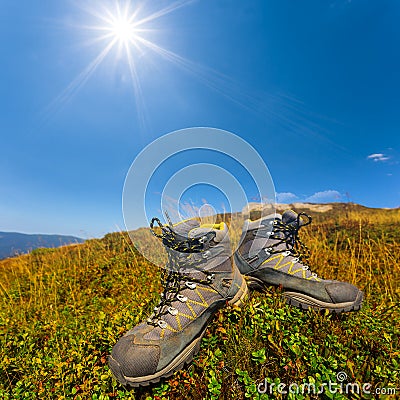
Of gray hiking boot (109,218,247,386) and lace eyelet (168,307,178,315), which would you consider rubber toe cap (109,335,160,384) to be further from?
lace eyelet (168,307,178,315)

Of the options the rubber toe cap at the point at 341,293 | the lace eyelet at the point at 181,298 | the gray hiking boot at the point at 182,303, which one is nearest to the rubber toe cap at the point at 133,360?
the gray hiking boot at the point at 182,303

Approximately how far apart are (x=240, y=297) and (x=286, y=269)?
0.63 meters

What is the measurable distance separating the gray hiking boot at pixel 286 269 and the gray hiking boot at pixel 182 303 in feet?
0.95

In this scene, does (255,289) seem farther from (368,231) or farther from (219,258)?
(368,231)

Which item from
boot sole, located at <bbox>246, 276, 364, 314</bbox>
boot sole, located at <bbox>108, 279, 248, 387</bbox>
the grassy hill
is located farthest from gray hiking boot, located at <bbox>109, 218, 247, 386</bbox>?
boot sole, located at <bbox>246, 276, 364, 314</bbox>

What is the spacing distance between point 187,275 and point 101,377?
1.10 metres

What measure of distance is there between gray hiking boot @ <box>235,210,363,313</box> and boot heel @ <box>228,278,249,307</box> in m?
0.21

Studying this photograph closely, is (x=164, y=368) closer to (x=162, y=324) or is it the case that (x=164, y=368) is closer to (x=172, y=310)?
(x=162, y=324)

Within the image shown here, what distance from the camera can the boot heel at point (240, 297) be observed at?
8.93 feet

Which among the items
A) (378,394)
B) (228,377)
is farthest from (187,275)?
(378,394)

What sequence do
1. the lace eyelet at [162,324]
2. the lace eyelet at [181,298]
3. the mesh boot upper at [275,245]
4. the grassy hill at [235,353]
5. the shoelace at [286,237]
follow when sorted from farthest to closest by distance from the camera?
the shoelace at [286,237] → the mesh boot upper at [275,245] → the lace eyelet at [181,298] → the lace eyelet at [162,324] → the grassy hill at [235,353]

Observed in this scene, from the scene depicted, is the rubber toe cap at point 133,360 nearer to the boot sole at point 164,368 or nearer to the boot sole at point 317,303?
the boot sole at point 164,368

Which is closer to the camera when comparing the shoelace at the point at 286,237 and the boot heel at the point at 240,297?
the boot heel at the point at 240,297

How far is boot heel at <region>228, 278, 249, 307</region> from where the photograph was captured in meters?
2.72
